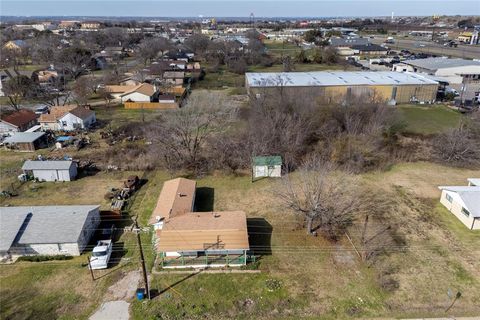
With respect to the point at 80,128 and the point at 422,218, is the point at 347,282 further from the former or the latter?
the point at 80,128

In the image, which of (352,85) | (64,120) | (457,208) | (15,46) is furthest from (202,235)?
(15,46)

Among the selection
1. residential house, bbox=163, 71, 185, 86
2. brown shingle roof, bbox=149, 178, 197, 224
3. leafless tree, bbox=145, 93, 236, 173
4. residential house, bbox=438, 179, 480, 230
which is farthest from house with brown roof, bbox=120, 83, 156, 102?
residential house, bbox=438, 179, 480, 230

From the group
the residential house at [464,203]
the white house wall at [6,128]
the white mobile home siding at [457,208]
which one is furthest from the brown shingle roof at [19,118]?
the residential house at [464,203]

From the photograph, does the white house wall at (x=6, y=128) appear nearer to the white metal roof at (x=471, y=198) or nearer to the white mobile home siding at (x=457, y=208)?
the white mobile home siding at (x=457, y=208)

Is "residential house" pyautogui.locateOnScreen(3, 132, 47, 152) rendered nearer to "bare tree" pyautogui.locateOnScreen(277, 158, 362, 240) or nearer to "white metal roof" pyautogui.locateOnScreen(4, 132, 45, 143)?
"white metal roof" pyautogui.locateOnScreen(4, 132, 45, 143)

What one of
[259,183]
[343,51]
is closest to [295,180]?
[259,183]

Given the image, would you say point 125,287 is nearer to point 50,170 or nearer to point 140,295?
point 140,295

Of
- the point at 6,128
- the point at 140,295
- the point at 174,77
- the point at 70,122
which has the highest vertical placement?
the point at 174,77

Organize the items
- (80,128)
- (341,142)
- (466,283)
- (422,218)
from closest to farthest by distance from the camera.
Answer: (466,283) < (422,218) < (341,142) < (80,128)
